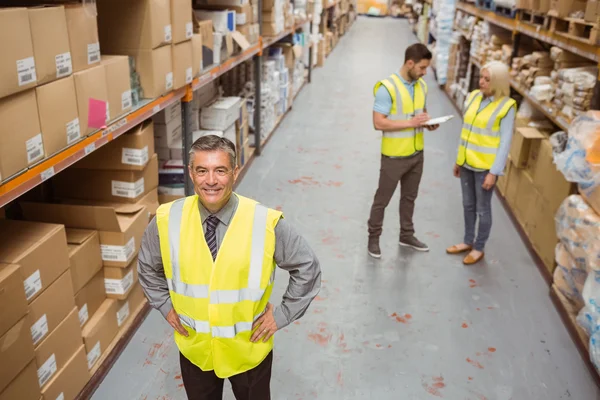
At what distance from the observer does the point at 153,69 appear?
298 cm

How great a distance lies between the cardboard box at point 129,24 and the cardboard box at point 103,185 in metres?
0.68

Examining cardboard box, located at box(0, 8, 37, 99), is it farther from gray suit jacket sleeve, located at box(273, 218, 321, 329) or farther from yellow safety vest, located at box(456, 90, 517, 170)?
yellow safety vest, located at box(456, 90, 517, 170)

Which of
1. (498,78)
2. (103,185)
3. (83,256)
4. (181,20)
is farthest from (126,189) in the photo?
(498,78)

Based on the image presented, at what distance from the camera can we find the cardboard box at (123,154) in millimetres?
2963

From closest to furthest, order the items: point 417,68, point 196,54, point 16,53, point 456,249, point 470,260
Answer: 1. point 16,53
2. point 417,68
3. point 196,54
4. point 470,260
5. point 456,249

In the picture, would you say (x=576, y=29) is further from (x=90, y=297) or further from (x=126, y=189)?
(x=90, y=297)

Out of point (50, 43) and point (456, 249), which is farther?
point (456, 249)

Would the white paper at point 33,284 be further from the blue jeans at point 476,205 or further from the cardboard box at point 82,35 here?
the blue jeans at point 476,205

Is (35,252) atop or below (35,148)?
below

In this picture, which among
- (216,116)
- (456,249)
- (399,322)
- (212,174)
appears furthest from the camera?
(216,116)

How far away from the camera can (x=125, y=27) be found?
2.92m

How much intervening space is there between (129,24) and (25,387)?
1.87 metres

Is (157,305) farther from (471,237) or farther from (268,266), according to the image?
(471,237)

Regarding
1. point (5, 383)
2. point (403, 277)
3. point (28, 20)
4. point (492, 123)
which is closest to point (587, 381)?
point (403, 277)
